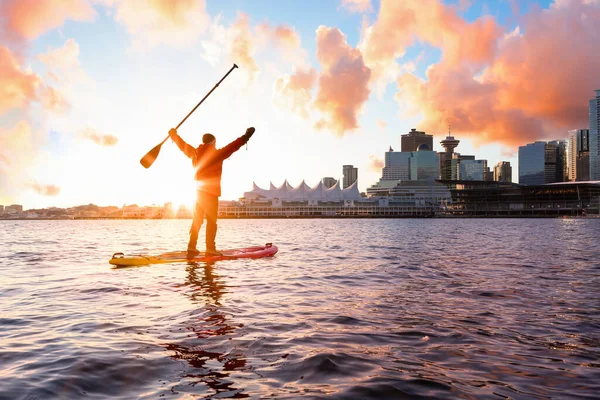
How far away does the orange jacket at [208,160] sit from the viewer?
16.5 meters

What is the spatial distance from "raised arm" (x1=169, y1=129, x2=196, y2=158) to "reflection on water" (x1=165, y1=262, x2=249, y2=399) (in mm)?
6298

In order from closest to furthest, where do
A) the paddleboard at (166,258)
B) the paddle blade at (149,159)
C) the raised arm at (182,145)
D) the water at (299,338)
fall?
the water at (299,338), the paddle blade at (149,159), the raised arm at (182,145), the paddleboard at (166,258)

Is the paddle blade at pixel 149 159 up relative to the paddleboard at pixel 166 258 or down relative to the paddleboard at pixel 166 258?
up

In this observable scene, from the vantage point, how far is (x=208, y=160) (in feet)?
54.5

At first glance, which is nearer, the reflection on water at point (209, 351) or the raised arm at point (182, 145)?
the reflection on water at point (209, 351)

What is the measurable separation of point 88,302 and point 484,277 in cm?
1158

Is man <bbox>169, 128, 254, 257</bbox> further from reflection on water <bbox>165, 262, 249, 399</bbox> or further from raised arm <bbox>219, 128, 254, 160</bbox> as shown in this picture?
reflection on water <bbox>165, 262, 249, 399</bbox>

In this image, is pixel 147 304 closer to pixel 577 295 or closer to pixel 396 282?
pixel 396 282

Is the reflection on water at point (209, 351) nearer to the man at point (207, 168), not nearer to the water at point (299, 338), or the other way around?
the water at point (299, 338)

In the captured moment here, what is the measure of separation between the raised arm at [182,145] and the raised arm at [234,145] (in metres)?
1.11

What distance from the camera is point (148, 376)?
5.07m

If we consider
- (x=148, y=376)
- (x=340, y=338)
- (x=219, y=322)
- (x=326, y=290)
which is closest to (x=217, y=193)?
(x=326, y=290)

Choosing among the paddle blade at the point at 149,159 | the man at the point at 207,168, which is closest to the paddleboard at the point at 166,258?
the man at the point at 207,168

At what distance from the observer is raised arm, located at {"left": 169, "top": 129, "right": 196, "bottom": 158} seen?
16.5 m
